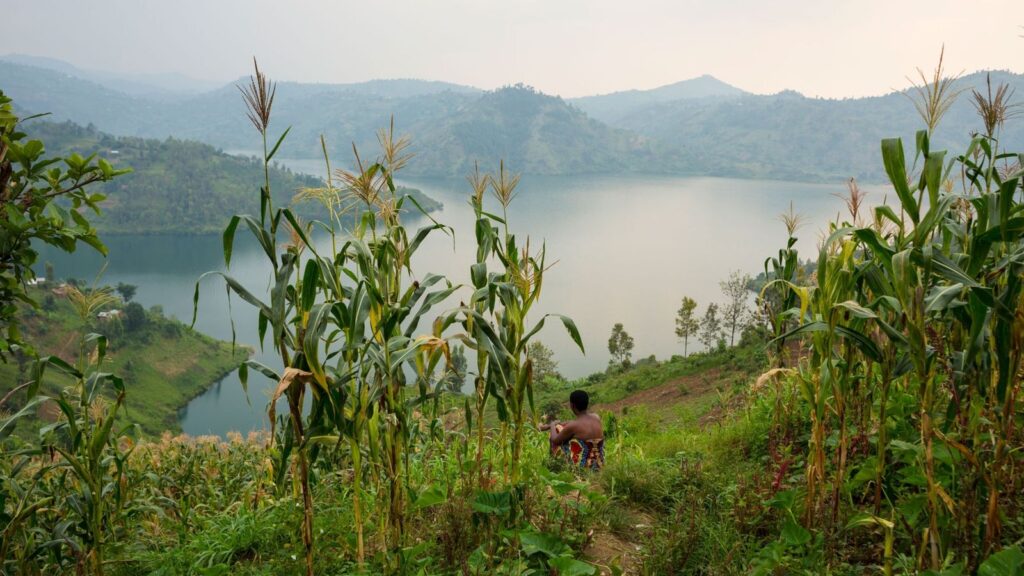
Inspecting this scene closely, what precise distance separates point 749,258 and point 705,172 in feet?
335

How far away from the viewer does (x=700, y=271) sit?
6488cm

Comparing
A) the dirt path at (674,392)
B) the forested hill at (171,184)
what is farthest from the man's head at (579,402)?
the forested hill at (171,184)

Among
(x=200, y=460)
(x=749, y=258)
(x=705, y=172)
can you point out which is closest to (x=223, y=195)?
(x=749, y=258)

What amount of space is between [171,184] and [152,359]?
199 ft

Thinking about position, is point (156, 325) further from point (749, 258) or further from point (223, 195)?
point (749, 258)

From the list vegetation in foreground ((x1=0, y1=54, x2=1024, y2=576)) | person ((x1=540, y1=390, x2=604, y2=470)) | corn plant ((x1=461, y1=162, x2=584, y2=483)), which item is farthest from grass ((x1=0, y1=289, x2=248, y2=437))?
corn plant ((x1=461, y1=162, x2=584, y2=483))

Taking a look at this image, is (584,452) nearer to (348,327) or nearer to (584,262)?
(348,327)

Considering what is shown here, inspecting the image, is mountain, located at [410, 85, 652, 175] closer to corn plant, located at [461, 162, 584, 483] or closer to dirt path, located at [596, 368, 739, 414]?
dirt path, located at [596, 368, 739, 414]

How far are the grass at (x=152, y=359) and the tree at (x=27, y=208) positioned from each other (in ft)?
130

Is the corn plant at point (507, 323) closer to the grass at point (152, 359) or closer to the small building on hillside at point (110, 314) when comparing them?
the small building on hillside at point (110, 314)

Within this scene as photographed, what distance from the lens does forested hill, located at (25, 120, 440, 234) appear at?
90.1m

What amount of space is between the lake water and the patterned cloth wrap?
2602 cm

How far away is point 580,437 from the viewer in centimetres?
433

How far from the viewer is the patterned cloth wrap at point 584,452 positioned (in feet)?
13.4
